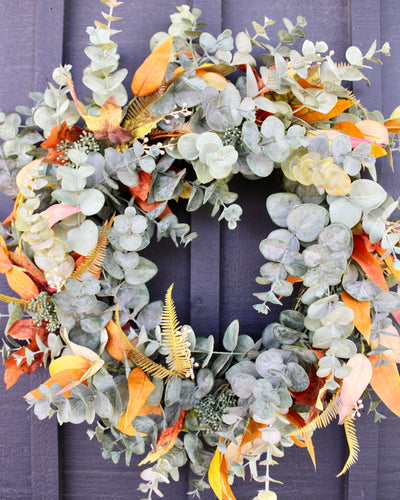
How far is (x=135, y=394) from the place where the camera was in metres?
0.77

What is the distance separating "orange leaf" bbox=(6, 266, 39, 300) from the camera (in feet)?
2.68

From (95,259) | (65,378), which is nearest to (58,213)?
(95,259)

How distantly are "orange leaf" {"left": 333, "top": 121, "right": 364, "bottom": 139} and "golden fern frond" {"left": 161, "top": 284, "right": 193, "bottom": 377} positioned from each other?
491 mm

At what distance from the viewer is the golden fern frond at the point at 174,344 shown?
2.38 feet

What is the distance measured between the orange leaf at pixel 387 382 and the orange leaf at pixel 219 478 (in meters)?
0.36

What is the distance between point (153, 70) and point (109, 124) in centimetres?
14

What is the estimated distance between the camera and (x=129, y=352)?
31.3 inches

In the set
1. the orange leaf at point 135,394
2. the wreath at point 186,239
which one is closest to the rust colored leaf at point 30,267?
the wreath at point 186,239

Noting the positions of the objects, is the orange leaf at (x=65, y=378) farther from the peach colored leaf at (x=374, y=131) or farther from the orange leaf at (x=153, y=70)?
the peach colored leaf at (x=374, y=131)

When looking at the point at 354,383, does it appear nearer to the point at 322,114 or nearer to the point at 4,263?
the point at 322,114

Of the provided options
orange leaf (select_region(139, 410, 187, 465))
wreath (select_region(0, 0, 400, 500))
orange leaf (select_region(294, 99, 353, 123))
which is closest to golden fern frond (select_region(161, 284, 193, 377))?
wreath (select_region(0, 0, 400, 500))

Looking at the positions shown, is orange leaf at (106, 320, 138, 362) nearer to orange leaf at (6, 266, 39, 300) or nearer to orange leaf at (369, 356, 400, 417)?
orange leaf at (6, 266, 39, 300)

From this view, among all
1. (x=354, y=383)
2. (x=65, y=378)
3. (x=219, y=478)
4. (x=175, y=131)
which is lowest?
(x=219, y=478)

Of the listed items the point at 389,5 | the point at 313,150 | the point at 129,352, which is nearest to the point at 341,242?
the point at 313,150
